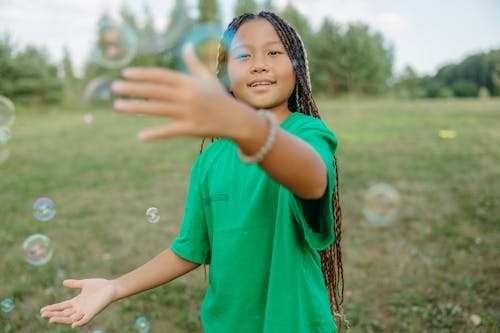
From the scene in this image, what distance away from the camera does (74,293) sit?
3.91 meters

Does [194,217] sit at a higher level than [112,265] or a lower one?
higher

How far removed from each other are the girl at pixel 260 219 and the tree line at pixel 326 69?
15.2 meters

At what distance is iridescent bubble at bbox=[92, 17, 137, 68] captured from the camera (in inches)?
140

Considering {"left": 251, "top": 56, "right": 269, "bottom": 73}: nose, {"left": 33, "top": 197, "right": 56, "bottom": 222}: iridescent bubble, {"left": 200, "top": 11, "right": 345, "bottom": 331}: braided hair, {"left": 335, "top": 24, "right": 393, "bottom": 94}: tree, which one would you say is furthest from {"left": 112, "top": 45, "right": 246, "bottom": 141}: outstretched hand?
{"left": 335, "top": 24, "right": 393, "bottom": 94}: tree

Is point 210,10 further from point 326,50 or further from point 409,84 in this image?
point 409,84

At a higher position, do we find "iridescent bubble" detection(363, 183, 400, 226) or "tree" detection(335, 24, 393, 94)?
"tree" detection(335, 24, 393, 94)

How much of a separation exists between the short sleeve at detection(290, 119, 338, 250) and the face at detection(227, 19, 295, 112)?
22 cm

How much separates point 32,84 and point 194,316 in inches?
1155

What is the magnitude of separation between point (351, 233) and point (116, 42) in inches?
127

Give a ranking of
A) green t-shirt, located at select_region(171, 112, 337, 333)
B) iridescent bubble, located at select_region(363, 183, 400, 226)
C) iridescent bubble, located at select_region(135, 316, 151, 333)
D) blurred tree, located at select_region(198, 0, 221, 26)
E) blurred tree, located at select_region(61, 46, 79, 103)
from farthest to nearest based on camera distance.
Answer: blurred tree, located at select_region(61, 46, 79, 103)
blurred tree, located at select_region(198, 0, 221, 26)
iridescent bubble, located at select_region(363, 183, 400, 226)
iridescent bubble, located at select_region(135, 316, 151, 333)
green t-shirt, located at select_region(171, 112, 337, 333)

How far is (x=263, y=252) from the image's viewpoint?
137 centimetres

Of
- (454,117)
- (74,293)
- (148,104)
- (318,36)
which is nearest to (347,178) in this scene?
(74,293)

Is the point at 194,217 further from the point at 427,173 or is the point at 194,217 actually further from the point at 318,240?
the point at 427,173

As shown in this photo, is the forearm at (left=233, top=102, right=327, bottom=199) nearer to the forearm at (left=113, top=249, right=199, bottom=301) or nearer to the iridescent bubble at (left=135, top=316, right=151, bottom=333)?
the forearm at (left=113, top=249, right=199, bottom=301)
